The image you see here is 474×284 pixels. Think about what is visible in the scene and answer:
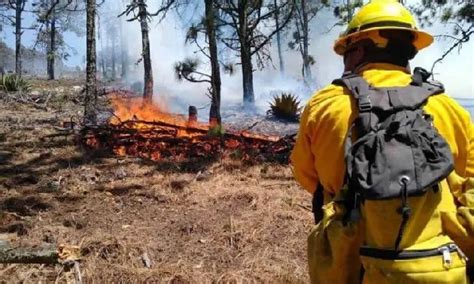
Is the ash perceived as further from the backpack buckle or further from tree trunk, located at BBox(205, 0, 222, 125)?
the backpack buckle

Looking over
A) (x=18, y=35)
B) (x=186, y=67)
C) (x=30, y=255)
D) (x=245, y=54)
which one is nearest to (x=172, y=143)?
(x=30, y=255)

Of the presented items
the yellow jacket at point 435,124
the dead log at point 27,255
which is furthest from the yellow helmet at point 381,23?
the dead log at point 27,255

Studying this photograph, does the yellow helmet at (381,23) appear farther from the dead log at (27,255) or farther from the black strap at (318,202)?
the dead log at (27,255)

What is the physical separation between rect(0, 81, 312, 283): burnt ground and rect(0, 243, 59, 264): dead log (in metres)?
0.22

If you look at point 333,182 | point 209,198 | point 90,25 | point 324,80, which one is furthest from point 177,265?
point 324,80

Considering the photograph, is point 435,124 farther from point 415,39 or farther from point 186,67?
point 186,67

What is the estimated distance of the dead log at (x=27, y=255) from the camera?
3707 millimetres

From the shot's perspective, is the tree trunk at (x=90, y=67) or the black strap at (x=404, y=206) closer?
the black strap at (x=404, y=206)

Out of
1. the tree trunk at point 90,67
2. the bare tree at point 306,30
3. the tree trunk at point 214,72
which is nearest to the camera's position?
the tree trunk at point 90,67

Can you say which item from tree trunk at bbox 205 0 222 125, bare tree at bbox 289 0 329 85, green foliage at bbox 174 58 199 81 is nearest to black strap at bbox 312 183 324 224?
tree trunk at bbox 205 0 222 125

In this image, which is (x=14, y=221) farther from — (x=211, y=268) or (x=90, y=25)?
(x=90, y=25)

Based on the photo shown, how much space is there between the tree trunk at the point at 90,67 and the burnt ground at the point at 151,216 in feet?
5.06

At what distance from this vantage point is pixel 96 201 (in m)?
5.91

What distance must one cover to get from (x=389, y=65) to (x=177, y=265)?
2996 millimetres
